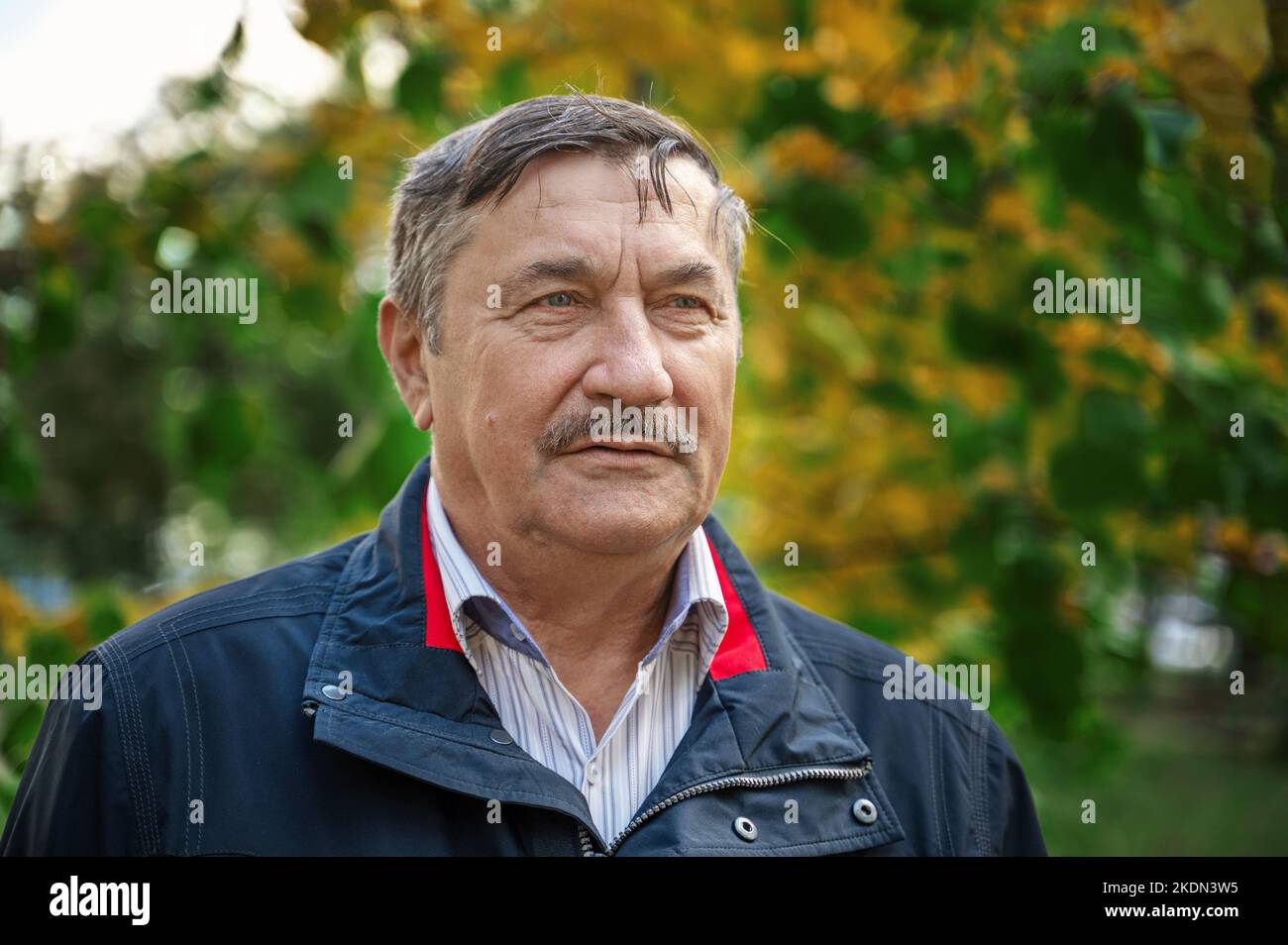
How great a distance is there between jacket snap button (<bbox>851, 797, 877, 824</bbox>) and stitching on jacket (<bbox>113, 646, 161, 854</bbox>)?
1.11 meters

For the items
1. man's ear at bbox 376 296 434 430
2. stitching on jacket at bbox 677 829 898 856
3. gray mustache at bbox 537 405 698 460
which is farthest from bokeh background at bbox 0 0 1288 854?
stitching on jacket at bbox 677 829 898 856

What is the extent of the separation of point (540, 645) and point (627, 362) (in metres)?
0.54

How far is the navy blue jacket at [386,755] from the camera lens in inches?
71.6

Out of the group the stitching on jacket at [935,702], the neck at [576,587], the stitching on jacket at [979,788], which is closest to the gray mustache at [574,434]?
the neck at [576,587]

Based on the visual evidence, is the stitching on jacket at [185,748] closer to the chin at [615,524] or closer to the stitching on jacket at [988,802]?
the chin at [615,524]

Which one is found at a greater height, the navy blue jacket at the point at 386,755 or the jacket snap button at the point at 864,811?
the navy blue jacket at the point at 386,755

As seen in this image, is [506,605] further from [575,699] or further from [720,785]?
[720,785]

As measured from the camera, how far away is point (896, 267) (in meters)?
3.56

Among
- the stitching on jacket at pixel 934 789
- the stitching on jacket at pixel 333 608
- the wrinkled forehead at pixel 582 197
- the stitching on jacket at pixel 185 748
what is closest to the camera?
the stitching on jacket at pixel 185 748

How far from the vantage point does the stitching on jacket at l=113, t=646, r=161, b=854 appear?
5.96ft

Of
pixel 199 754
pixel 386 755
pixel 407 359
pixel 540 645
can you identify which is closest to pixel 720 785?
pixel 540 645
